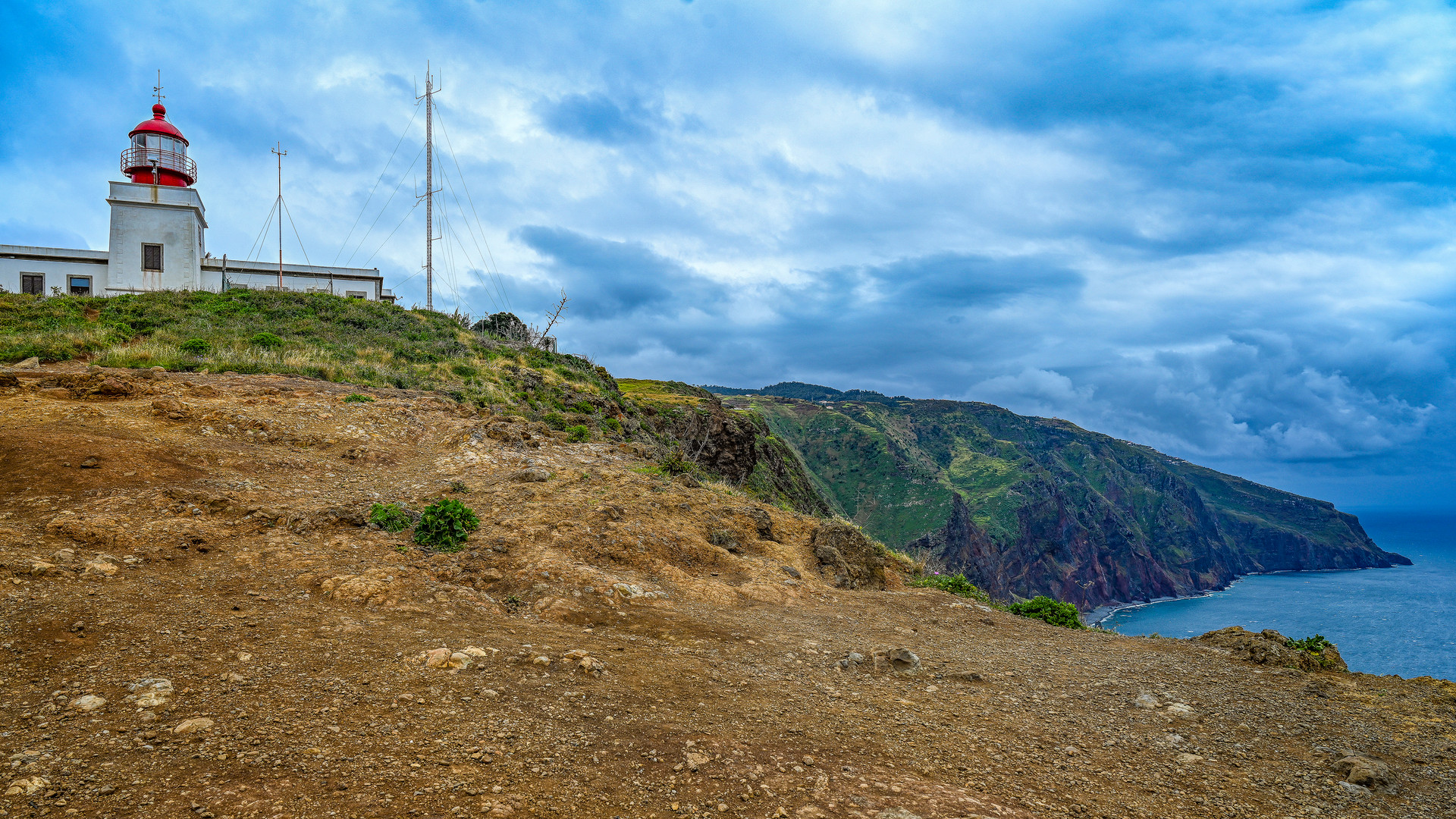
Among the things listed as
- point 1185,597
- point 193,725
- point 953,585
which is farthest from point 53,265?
point 1185,597

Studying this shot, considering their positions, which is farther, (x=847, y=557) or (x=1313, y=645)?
(x=847, y=557)

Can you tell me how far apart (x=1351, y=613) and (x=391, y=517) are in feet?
331

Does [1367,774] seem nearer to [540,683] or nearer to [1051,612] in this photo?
[540,683]

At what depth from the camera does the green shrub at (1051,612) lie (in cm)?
1065

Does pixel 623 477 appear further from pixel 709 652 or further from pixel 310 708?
pixel 310 708

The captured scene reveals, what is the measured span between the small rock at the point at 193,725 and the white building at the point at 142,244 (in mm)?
37402

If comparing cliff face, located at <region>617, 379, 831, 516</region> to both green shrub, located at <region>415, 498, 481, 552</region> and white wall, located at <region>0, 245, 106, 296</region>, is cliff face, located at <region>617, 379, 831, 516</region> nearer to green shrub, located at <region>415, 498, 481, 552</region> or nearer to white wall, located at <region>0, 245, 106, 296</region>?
green shrub, located at <region>415, 498, 481, 552</region>

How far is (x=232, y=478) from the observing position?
9.16 m

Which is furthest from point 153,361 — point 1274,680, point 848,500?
point 848,500

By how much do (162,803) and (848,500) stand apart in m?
93.6

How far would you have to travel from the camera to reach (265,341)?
65.3 feet

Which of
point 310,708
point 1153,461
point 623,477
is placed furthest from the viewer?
point 1153,461

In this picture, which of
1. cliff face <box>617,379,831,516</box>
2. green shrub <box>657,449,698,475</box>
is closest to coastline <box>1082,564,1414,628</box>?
cliff face <box>617,379,831,516</box>

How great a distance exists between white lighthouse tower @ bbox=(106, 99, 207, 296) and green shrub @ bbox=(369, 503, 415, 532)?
32.3 meters
